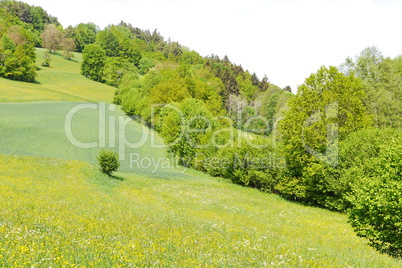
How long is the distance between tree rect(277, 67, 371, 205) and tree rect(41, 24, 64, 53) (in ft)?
544

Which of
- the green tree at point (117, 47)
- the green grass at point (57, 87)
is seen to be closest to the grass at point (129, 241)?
the green grass at point (57, 87)

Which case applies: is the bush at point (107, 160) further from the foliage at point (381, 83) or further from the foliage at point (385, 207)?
the foliage at point (381, 83)

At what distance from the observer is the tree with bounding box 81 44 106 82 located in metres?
143

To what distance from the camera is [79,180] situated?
108 feet

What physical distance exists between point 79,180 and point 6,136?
25254 millimetres

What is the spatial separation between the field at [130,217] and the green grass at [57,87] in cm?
947

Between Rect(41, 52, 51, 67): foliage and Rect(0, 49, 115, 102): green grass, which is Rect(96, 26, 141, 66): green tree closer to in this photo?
Rect(0, 49, 115, 102): green grass

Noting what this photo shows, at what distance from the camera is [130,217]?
17.2 meters

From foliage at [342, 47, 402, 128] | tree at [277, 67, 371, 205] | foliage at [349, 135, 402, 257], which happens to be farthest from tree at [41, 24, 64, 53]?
foliage at [349, 135, 402, 257]

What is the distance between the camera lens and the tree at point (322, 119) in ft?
116

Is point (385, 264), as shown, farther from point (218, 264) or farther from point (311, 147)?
point (311, 147)

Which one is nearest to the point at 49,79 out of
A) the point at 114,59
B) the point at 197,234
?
the point at 114,59

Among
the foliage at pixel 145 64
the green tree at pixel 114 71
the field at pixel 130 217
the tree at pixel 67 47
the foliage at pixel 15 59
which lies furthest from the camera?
the foliage at pixel 145 64

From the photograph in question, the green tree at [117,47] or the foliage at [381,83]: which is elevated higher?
the green tree at [117,47]
